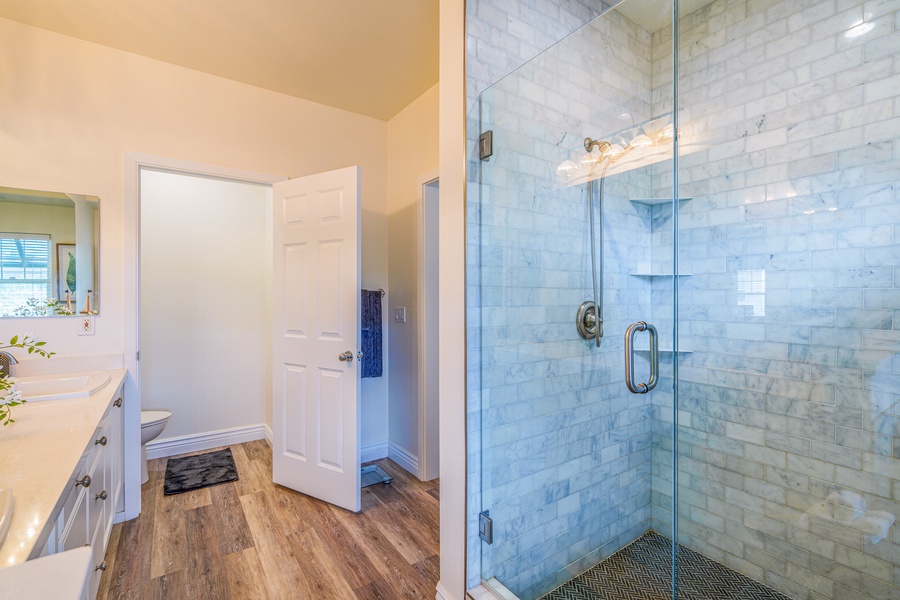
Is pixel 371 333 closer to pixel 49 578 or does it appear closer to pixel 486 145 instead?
pixel 486 145

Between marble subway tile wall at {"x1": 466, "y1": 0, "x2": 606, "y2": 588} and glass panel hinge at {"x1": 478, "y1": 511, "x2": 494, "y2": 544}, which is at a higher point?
marble subway tile wall at {"x1": 466, "y1": 0, "x2": 606, "y2": 588}

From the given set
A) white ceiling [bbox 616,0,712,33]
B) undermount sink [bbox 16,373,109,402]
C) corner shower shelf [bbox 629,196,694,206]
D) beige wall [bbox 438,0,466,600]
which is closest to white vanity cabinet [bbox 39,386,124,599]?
undermount sink [bbox 16,373,109,402]

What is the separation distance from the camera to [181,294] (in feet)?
10.8

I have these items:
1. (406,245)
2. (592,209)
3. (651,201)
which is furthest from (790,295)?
(406,245)

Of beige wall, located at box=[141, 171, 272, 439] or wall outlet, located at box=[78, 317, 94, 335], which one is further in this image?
beige wall, located at box=[141, 171, 272, 439]

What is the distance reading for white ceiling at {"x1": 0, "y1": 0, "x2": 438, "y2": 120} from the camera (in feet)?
6.57

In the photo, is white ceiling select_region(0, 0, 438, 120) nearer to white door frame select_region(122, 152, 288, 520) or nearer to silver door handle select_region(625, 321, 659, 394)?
white door frame select_region(122, 152, 288, 520)

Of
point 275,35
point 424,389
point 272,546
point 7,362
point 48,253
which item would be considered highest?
point 275,35

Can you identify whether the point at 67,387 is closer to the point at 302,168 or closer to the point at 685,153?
the point at 302,168

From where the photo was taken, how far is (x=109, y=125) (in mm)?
2295

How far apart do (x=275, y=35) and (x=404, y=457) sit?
283 cm

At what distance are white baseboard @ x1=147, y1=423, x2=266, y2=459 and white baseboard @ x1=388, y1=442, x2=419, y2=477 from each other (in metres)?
1.24

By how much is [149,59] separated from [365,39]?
4.37ft

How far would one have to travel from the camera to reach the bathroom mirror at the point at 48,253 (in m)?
2.08
